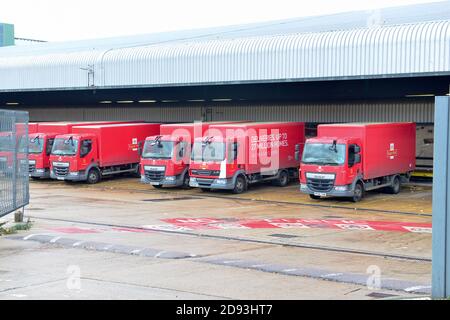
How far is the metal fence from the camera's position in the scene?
59.0ft

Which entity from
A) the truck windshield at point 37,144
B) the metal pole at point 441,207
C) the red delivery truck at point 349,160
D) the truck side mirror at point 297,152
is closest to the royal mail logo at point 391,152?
the red delivery truck at point 349,160

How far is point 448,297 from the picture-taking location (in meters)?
10.6

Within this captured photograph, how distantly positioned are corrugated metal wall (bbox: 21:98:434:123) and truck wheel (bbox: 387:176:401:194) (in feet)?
16.2

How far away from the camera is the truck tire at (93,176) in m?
36.6

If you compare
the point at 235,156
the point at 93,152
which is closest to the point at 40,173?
the point at 93,152

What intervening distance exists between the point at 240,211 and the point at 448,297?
1560 centimetres

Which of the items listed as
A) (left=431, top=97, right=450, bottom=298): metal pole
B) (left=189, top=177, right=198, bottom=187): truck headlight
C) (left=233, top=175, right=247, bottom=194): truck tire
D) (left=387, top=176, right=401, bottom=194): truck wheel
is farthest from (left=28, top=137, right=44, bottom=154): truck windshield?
(left=431, top=97, right=450, bottom=298): metal pole

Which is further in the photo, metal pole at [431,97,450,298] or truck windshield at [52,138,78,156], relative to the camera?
truck windshield at [52,138,78,156]

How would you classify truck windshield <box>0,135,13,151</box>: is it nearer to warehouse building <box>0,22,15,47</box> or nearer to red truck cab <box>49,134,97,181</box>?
red truck cab <box>49,134,97,181</box>

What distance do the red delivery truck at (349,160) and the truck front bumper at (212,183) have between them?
340cm

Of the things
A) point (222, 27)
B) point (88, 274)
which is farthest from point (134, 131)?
point (88, 274)

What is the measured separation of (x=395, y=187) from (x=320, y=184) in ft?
15.0

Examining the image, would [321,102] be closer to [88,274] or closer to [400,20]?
[400,20]

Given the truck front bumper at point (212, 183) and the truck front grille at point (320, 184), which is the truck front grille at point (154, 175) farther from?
the truck front grille at point (320, 184)
